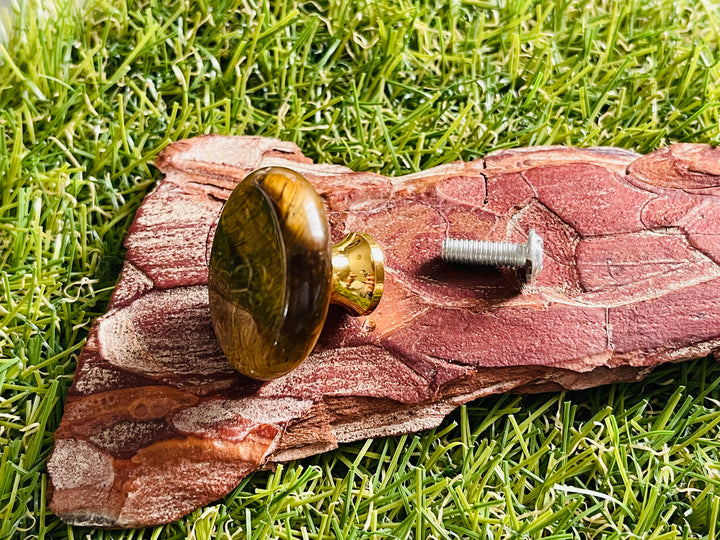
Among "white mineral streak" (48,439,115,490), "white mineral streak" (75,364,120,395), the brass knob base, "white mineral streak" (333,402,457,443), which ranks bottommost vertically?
"white mineral streak" (48,439,115,490)

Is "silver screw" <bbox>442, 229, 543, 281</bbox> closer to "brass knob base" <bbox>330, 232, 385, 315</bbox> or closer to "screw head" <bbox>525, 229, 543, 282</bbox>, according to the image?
"screw head" <bbox>525, 229, 543, 282</bbox>

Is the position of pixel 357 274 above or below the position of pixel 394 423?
above

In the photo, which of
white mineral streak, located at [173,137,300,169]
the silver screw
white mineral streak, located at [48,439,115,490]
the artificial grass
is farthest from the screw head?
white mineral streak, located at [48,439,115,490]

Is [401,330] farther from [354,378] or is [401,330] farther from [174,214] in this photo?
[174,214]

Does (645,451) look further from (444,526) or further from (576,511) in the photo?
(444,526)

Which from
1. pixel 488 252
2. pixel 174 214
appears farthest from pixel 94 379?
pixel 488 252

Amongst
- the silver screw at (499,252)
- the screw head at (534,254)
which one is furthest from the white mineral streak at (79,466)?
the screw head at (534,254)
